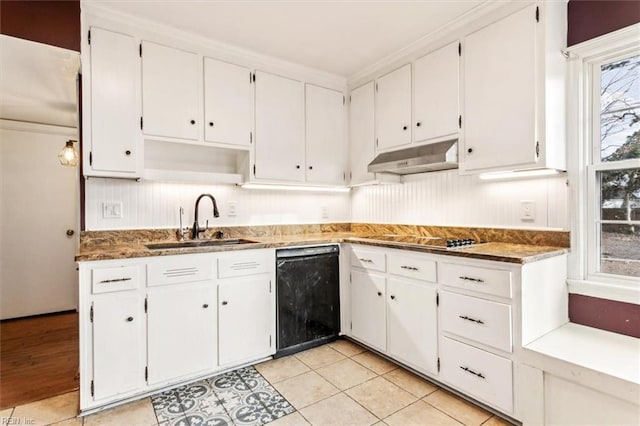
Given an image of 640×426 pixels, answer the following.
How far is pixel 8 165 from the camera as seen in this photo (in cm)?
A: 367

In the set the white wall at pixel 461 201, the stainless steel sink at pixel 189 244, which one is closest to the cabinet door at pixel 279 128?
the stainless steel sink at pixel 189 244

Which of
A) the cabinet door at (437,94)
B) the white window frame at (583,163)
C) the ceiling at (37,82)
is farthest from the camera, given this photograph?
the cabinet door at (437,94)

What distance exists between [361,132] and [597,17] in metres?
1.80

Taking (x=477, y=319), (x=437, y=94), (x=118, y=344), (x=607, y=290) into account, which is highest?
(x=437, y=94)

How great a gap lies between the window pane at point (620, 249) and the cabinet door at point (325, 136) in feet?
6.84

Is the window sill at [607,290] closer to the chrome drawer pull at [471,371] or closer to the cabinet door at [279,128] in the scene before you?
the chrome drawer pull at [471,371]

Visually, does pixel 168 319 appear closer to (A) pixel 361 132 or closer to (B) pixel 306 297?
(B) pixel 306 297

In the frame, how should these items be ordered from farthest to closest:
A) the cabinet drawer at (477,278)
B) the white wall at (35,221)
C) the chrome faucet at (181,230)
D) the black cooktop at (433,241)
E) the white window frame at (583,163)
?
the white wall at (35,221), the chrome faucet at (181,230), the black cooktop at (433,241), the white window frame at (583,163), the cabinet drawer at (477,278)

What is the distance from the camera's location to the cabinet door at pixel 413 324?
2168 millimetres

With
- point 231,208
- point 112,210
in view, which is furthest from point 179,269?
point 231,208

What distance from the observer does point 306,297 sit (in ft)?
8.82

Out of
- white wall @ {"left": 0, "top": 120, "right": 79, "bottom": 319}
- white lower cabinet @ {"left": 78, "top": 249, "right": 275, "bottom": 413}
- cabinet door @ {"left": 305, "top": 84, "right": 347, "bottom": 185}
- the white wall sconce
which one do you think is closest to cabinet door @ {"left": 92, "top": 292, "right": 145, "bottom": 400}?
white lower cabinet @ {"left": 78, "top": 249, "right": 275, "bottom": 413}

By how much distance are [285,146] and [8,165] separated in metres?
3.16

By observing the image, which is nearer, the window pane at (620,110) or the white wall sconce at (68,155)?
the window pane at (620,110)
